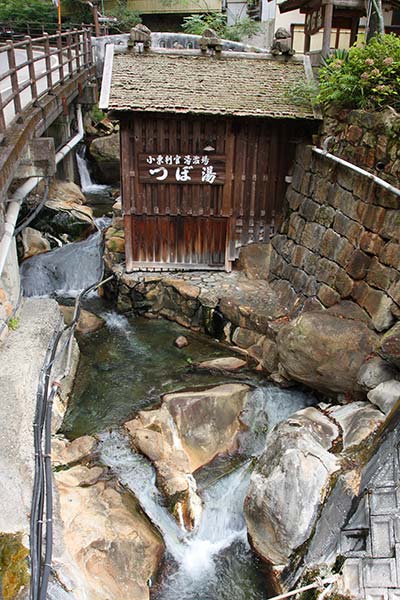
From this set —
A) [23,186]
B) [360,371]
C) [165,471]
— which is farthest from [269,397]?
[23,186]

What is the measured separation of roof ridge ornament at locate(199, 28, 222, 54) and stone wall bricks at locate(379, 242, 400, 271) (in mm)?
7039

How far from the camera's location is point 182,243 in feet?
38.2

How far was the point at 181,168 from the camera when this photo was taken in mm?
10789

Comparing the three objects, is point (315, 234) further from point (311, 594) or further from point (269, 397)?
point (311, 594)

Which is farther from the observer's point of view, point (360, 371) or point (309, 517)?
point (360, 371)

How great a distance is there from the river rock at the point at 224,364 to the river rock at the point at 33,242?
6.61m

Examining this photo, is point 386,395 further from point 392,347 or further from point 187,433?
point 187,433

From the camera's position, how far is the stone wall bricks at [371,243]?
7926 millimetres

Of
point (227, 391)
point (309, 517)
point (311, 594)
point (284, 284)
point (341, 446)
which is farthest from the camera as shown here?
point (284, 284)

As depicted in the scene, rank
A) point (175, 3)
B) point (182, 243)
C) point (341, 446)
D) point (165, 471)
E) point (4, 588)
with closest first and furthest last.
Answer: point (4, 588) → point (341, 446) → point (165, 471) → point (182, 243) → point (175, 3)

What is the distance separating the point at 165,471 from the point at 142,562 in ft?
4.22

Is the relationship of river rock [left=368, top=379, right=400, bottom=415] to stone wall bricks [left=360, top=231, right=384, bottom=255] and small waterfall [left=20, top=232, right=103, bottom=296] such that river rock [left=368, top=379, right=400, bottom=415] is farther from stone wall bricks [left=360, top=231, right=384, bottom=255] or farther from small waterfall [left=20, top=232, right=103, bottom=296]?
small waterfall [left=20, top=232, right=103, bottom=296]

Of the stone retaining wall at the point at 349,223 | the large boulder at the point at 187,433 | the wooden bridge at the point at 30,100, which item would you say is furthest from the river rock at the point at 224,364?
the wooden bridge at the point at 30,100

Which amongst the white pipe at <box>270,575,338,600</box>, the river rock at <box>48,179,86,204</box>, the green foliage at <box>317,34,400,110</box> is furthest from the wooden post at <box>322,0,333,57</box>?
the white pipe at <box>270,575,338,600</box>
